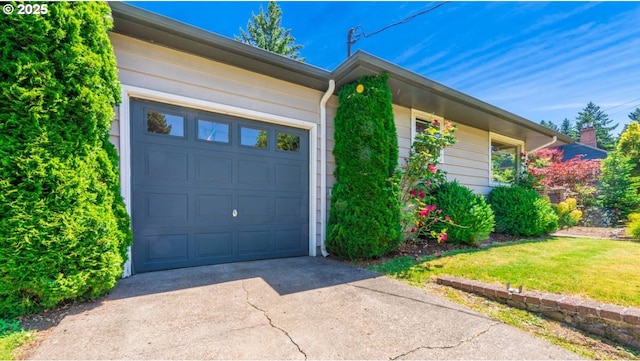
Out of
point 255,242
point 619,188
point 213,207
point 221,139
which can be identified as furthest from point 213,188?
point 619,188

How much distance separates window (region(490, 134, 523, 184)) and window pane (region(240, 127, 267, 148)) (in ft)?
21.9

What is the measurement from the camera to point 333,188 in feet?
14.4

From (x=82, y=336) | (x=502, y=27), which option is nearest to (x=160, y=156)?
(x=82, y=336)

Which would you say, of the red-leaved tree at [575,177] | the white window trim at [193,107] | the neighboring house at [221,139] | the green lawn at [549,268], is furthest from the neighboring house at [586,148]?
the white window trim at [193,107]

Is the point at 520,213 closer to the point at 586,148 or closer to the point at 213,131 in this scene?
the point at 213,131

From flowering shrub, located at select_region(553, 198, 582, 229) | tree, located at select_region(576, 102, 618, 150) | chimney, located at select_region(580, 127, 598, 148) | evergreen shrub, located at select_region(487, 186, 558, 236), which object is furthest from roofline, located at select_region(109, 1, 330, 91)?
tree, located at select_region(576, 102, 618, 150)

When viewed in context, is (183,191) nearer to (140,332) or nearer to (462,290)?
(140,332)

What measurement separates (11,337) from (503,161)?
10.3m

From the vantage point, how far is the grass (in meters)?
1.61

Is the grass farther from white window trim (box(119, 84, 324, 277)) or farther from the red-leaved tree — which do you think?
the red-leaved tree

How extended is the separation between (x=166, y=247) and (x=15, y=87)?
214 centimetres

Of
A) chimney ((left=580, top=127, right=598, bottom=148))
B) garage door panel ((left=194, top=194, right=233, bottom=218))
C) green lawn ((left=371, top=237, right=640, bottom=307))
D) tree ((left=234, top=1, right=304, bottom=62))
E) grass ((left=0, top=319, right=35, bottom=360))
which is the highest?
tree ((left=234, top=1, right=304, bottom=62))

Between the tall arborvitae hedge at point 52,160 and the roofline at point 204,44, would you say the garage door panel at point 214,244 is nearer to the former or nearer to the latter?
the tall arborvitae hedge at point 52,160

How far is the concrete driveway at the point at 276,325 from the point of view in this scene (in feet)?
5.72
